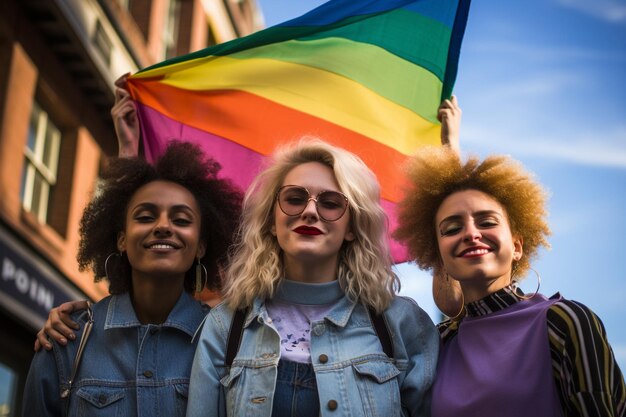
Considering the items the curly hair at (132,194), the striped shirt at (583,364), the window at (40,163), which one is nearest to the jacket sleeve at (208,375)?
the curly hair at (132,194)

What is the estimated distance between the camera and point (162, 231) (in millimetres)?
4750

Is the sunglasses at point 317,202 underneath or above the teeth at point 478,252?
above

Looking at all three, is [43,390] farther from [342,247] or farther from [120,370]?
[342,247]

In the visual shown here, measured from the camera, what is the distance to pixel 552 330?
3902 mm

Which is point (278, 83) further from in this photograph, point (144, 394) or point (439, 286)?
point (144, 394)

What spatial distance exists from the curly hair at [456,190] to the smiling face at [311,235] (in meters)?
0.52

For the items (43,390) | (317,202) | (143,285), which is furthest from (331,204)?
(43,390)

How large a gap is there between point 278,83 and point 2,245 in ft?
22.2

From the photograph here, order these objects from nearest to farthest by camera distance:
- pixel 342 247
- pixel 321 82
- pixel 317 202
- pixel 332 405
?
1. pixel 332 405
2. pixel 317 202
3. pixel 342 247
4. pixel 321 82

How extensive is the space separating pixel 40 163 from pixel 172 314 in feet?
34.8

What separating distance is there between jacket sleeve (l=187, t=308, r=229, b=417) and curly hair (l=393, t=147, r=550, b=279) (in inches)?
50.4

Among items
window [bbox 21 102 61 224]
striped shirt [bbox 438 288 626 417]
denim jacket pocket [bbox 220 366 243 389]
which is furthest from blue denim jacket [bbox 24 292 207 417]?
window [bbox 21 102 61 224]

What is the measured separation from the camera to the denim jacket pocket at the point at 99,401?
14.3 ft

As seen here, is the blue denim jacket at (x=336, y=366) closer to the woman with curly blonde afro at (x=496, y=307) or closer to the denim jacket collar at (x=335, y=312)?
the denim jacket collar at (x=335, y=312)
